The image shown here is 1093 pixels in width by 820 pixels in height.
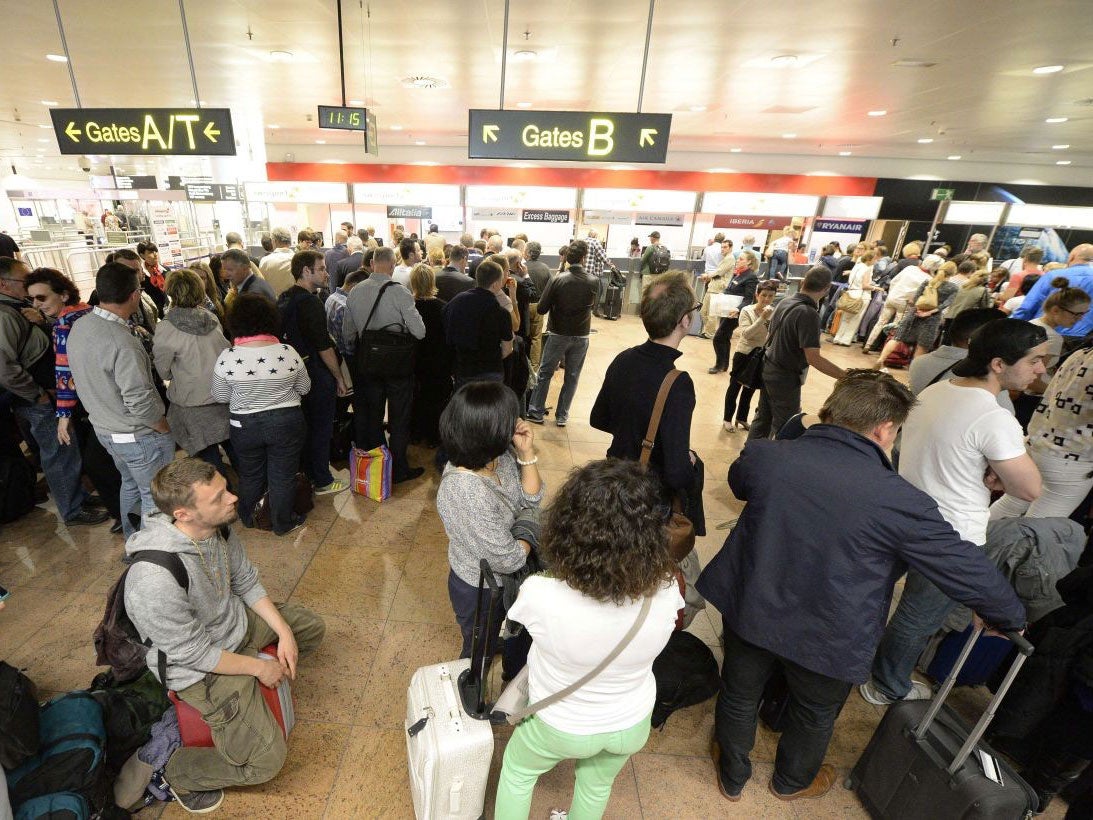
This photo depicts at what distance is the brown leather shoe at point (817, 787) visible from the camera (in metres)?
2.05

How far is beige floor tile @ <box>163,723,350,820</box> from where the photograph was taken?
6.25 feet

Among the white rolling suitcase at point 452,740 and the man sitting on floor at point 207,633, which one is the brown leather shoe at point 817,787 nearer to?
the white rolling suitcase at point 452,740

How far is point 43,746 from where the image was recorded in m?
1.73

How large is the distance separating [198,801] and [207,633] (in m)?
0.66

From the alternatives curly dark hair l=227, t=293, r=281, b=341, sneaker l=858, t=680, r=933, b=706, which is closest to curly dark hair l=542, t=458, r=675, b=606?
sneaker l=858, t=680, r=933, b=706

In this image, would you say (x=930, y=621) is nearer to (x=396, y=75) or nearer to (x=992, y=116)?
(x=396, y=75)

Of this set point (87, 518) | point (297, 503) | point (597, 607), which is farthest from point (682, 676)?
point (87, 518)

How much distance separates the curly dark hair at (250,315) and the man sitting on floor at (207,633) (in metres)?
1.32

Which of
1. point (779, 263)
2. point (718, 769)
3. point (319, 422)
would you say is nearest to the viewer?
point (718, 769)

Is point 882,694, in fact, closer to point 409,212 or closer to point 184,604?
point 184,604

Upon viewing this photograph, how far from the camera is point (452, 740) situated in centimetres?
160

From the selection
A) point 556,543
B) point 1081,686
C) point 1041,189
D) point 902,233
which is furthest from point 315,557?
point 1041,189

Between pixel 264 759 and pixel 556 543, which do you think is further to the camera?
pixel 264 759

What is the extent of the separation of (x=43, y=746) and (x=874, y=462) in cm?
289
